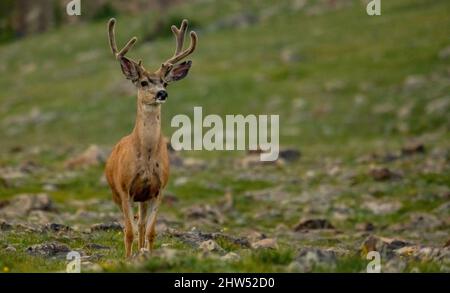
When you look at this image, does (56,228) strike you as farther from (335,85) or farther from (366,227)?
(335,85)

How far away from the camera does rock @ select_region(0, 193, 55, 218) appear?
24273 mm

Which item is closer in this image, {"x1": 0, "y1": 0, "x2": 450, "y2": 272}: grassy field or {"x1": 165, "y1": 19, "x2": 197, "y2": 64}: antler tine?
{"x1": 0, "y1": 0, "x2": 450, "y2": 272}: grassy field

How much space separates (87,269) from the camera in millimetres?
12789

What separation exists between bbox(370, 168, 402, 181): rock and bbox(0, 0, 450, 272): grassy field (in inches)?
3.3

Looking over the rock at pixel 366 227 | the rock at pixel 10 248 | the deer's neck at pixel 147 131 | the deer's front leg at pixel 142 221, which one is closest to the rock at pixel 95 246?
the deer's front leg at pixel 142 221

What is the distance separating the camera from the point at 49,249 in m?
16.3

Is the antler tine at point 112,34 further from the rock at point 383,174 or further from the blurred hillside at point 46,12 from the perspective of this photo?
the blurred hillside at point 46,12

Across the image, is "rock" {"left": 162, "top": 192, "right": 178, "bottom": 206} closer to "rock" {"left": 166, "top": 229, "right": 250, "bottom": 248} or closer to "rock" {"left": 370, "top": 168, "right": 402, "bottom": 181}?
"rock" {"left": 370, "top": 168, "right": 402, "bottom": 181}

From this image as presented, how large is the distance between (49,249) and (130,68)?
9.85 ft

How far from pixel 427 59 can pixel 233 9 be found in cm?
2508

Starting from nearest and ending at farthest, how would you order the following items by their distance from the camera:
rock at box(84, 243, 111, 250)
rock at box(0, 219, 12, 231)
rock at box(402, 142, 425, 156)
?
rock at box(84, 243, 111, 250)
rock at box(0, 219, 12, 231)
rock at box(402, 142, 425, 156)

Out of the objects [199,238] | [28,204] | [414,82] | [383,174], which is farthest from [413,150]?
[199,238]

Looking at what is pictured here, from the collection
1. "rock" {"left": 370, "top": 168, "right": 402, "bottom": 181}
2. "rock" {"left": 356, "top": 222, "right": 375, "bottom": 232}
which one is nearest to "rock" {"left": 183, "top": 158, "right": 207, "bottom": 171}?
"rock" {"left": 370, "top": 168, "right": 402, "bottom": 181}
